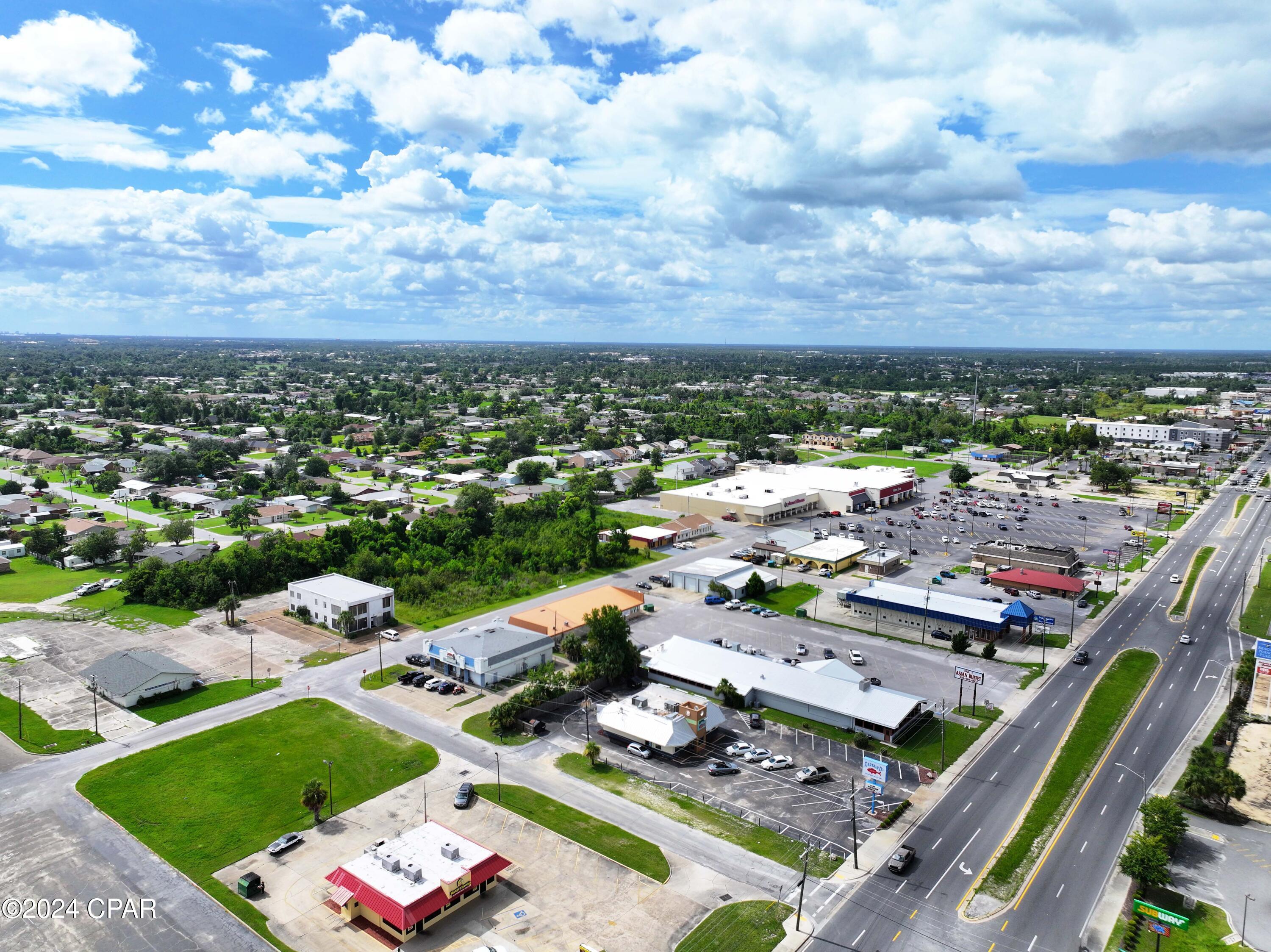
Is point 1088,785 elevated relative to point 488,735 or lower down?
elevated

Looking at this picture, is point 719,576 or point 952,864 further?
point 719,576

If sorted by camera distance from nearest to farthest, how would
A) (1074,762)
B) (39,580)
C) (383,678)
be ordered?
1. (1074,762)
2. (383,678)
3. (39,580)

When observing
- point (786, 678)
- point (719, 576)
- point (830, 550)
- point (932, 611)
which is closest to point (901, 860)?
point (786, 678)

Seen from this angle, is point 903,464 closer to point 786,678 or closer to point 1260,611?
point 1260,611

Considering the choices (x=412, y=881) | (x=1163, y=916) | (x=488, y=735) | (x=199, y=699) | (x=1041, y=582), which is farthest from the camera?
(x=1041, y=582)

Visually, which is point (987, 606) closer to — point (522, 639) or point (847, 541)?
point (847, 541)

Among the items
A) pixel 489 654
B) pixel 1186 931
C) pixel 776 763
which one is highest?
pixel 489 654
